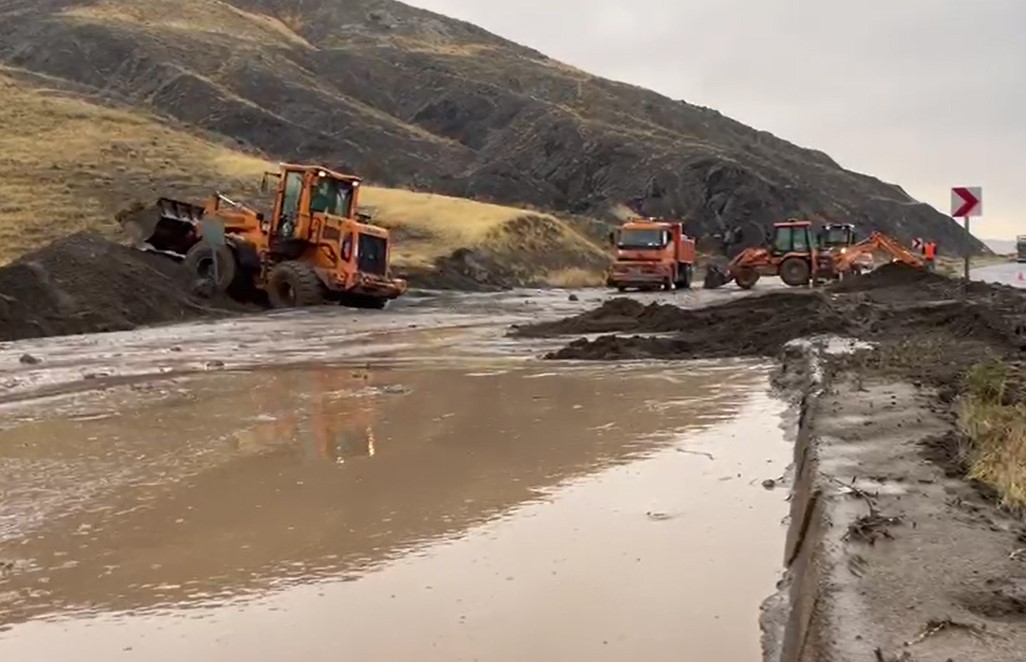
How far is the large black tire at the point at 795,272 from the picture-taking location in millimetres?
35938

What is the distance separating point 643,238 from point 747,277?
3.91 metres

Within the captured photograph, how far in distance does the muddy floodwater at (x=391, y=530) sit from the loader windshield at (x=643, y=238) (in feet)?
86.8

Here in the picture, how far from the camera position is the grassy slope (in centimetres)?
3806

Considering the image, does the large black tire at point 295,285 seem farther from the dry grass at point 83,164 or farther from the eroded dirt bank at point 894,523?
the eroded dirt bank at point 894,523

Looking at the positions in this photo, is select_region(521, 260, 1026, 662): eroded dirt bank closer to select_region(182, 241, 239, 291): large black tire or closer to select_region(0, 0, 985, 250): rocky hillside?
select_region(182, 241, 239, 291): large black tire

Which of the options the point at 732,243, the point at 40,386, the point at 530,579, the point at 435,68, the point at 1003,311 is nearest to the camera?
the point at 530,579

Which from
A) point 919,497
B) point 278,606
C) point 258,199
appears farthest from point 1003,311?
point 258,199

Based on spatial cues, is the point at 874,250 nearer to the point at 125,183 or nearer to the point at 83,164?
the point at 125,183

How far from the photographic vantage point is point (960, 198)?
21125 millimetres

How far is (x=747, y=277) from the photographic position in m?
37.3

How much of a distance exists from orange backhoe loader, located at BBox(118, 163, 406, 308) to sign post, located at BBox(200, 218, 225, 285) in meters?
0.02

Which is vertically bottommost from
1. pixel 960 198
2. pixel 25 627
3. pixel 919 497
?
pixel 25 627

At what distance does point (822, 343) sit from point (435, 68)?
292 ft

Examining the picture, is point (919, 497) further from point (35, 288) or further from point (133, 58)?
point (133, 58)
